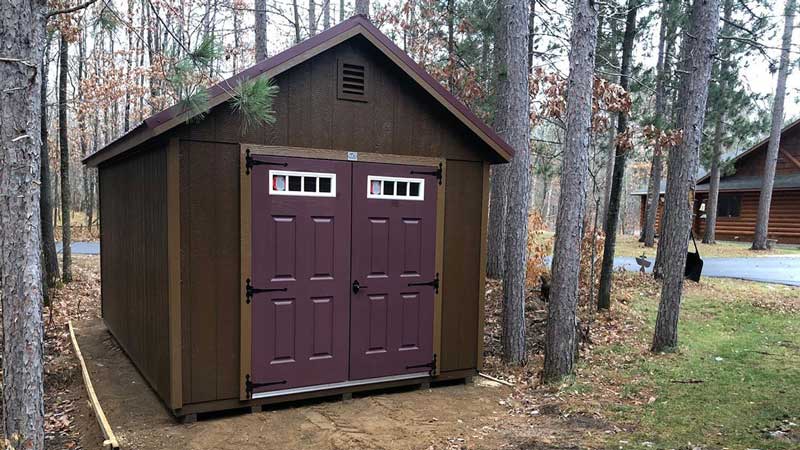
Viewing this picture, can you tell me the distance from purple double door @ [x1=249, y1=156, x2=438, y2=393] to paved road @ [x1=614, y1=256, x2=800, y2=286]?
32.7ft

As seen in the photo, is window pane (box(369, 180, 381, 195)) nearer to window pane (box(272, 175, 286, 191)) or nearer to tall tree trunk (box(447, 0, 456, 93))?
window pane (box(272, 175, 286, 191))

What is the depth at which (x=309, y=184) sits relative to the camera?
5.31 meters

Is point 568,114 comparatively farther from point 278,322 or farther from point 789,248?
point 789,248

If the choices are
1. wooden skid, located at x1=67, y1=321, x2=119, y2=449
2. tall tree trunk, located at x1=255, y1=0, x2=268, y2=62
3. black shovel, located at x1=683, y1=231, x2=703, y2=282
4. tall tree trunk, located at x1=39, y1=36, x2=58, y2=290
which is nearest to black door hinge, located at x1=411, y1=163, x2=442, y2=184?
wooden skid, located at x1=67, y1=321, x2=119, y2=449

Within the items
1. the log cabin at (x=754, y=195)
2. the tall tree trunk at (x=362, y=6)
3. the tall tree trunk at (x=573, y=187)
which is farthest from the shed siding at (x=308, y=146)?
the log cabin at (x=754, y=195)

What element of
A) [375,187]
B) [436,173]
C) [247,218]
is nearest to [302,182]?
[247,218]

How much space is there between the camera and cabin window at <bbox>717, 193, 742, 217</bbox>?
952 inches

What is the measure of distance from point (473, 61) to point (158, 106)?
1051 cm

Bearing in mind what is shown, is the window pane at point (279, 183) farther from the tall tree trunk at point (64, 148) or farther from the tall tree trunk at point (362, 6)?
the tall tree trunk at point (64, 148)

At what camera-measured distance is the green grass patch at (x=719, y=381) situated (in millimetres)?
4277

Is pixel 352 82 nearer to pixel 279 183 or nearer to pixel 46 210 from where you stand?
pixel 279 183

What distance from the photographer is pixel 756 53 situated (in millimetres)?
14812

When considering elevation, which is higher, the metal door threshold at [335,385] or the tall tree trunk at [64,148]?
the tall tree trunk at [64,148]

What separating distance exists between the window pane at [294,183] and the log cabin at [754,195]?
2030 cm
